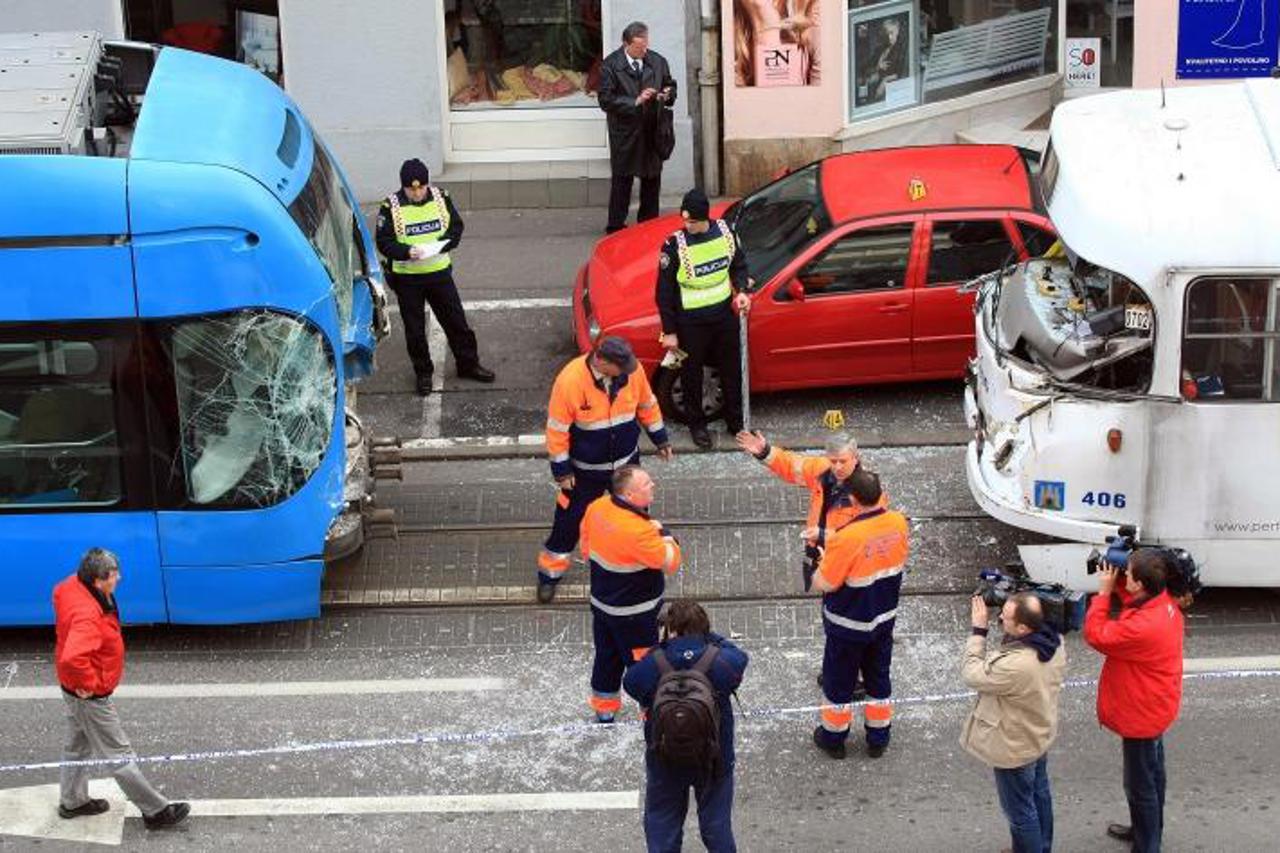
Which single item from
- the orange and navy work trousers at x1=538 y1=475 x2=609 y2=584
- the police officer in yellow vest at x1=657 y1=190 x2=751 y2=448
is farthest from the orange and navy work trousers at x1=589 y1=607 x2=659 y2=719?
the police officer in yellow vest at x1=657 y1=190 x2=751 y2=448

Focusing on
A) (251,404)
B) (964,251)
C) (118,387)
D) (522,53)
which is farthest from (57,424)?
(522,53)

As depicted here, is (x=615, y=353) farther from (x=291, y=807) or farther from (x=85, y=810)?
(x=85, y=810)

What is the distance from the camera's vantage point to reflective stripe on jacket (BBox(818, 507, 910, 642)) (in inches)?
356

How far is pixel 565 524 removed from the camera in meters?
11.0

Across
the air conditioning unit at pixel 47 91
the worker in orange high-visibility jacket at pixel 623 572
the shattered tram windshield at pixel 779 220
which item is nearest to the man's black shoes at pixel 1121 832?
the worker in orange high-visibility jacket at pixel 623 572

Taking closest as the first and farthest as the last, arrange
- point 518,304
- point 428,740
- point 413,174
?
1. point 428,740
2. point 413,174
3. point 518,304

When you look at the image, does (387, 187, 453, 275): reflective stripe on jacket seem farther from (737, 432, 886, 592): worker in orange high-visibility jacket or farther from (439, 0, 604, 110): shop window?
(439, 0, 604, 110): shop window

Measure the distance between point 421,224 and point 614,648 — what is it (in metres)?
4.67

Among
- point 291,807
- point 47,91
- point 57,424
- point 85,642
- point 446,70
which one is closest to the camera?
point 85,642

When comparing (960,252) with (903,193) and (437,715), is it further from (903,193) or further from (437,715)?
(437,715)

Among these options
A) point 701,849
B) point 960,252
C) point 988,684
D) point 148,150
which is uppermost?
point 148,150

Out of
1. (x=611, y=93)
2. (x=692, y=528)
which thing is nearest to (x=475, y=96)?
(x=611, y=93)

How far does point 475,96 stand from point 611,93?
2.11 meters

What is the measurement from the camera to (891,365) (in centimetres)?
1330
